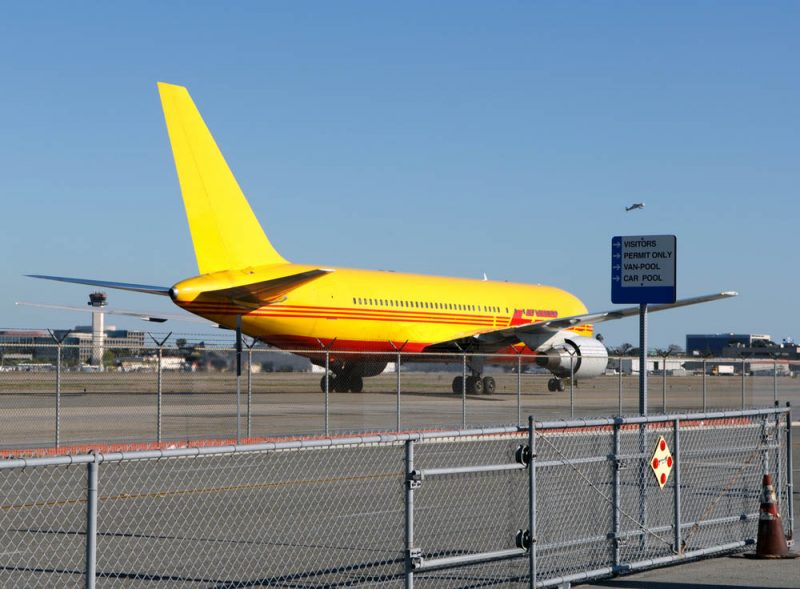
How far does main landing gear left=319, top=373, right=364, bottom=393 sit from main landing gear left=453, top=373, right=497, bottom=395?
4.66 meters

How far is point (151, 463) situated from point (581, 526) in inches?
406

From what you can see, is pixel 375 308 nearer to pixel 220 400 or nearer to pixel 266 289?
pixel 266 289

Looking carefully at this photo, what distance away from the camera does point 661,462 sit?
11.0m

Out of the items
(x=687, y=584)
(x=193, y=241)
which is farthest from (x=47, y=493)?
(x=193, y=241)

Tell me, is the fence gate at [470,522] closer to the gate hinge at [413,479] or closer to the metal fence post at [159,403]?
the gate hinge at [413,479]

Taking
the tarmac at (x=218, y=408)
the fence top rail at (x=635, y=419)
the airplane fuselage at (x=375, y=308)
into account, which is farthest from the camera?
the airplane fuselage at (x=375, y=308)

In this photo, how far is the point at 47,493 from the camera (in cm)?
1500

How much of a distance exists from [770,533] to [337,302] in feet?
89.5

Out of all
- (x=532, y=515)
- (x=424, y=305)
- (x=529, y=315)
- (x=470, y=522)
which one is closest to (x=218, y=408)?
(x=470, y=522)

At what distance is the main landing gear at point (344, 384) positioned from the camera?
1036 inches

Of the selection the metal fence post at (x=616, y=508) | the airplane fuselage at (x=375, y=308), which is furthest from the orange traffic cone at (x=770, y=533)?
the airplane fuselage at (x=375, y=308)

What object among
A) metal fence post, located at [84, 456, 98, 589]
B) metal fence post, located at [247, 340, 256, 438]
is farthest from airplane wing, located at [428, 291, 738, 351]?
metal fence post, located at [84, 456, 98, 589]

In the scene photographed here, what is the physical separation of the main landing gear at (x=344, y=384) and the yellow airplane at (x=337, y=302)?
5cm

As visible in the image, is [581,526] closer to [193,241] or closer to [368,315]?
[193,241]
